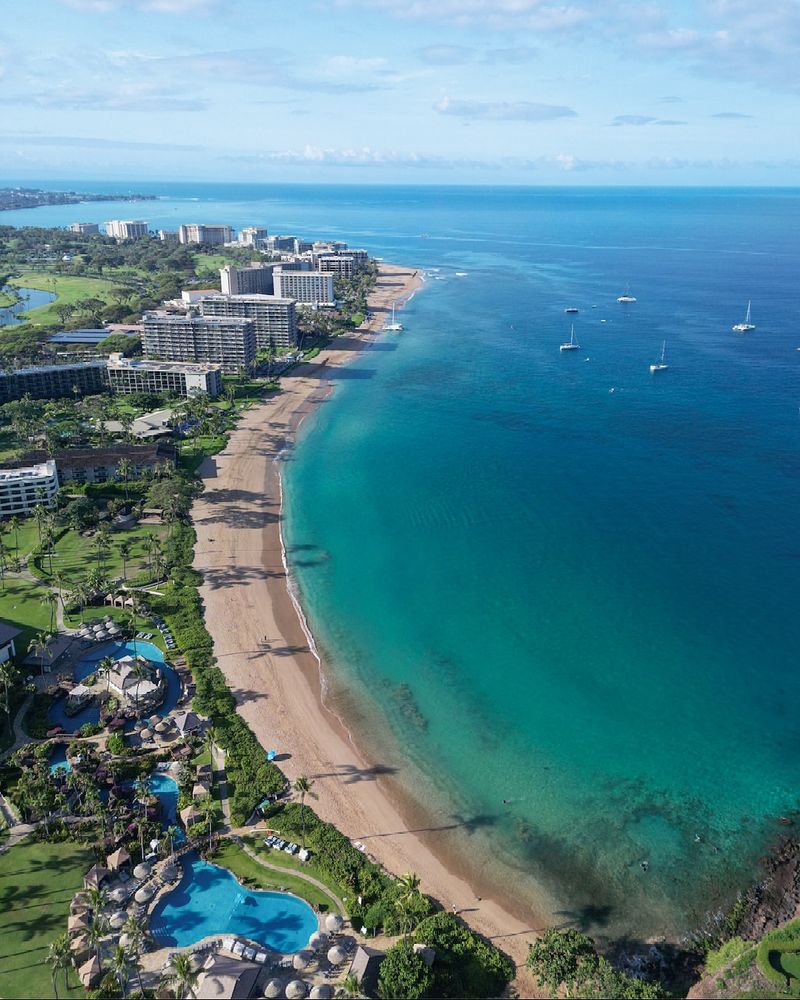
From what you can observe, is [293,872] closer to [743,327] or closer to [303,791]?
[303,791]

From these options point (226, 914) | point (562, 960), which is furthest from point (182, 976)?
point (562, 960)

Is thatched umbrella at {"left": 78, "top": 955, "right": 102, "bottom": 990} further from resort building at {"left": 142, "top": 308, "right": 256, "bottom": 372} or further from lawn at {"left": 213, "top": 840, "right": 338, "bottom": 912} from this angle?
resort building at {"left": 142, "top": 308, "right": 256, "bottom": 372}

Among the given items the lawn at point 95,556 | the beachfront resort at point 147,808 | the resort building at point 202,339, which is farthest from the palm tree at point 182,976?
the resort building at point 202,339

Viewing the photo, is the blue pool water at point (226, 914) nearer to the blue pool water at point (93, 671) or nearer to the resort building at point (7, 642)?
the blue pool water at point (93, 671)

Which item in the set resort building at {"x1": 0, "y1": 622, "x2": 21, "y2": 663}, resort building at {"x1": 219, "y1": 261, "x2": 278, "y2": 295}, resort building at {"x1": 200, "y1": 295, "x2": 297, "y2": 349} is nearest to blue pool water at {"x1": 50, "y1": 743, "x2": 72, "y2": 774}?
resort building at {"x1": 0, "y1": 622, "x2": 21, "y2": 663}

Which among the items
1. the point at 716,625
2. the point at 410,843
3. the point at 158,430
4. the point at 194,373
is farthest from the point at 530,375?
the point at 410,843

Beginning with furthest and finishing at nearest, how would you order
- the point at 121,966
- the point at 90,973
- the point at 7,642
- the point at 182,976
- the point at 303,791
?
1. the point at 7,642
2. the point at 303,791
3. the point at 90,973
4. the point at 182,976
5. the point at 121,966
